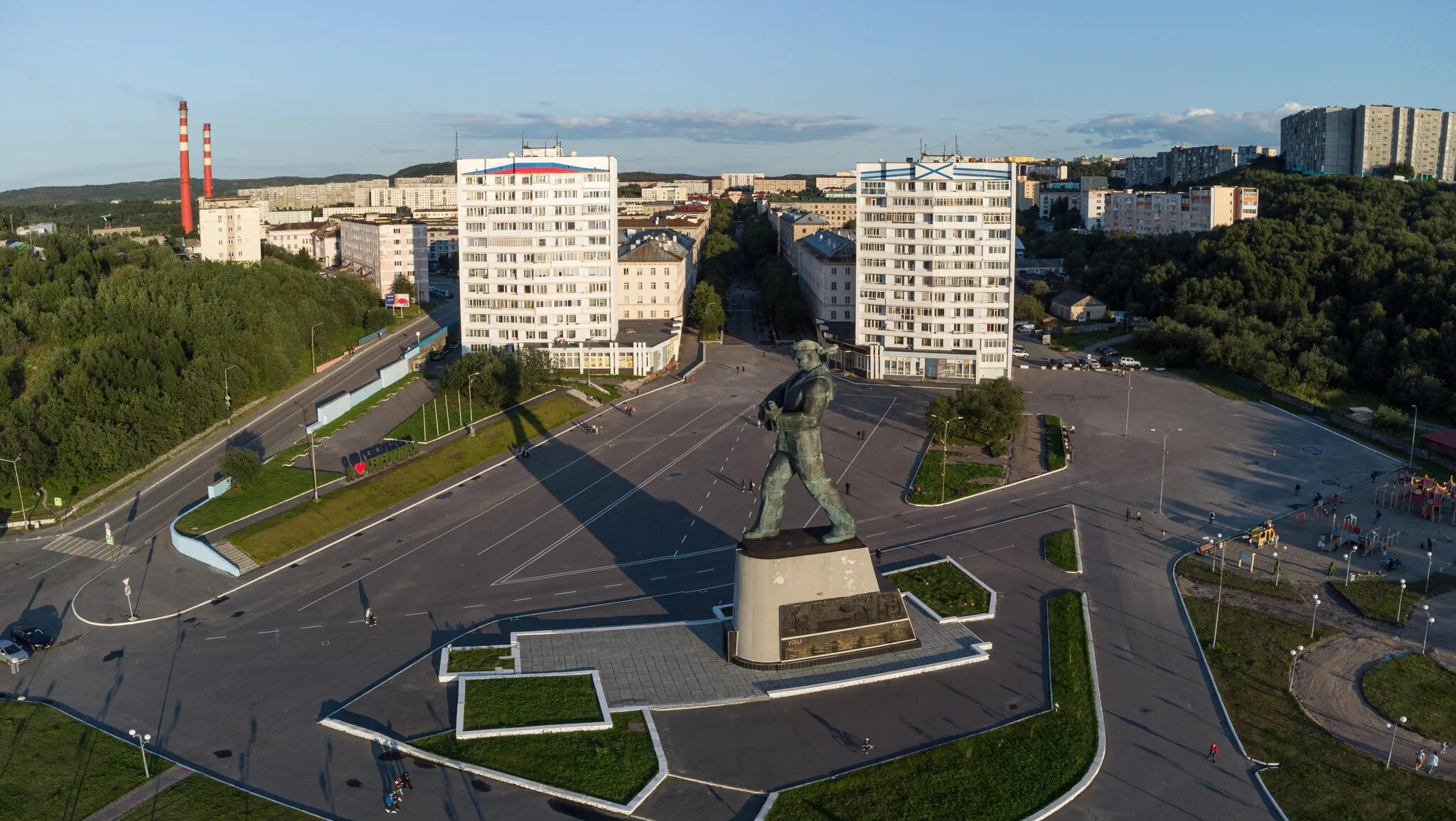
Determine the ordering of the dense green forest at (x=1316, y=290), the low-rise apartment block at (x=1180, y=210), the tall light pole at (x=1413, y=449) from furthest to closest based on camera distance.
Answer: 1. the low-rise apartment block at (x=1180, y=210)
2. the dense green forest at (x=1316, y=290)
3. the tall light pole at (x=1413, y=449)

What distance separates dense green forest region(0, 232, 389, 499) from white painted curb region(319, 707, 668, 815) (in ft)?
105

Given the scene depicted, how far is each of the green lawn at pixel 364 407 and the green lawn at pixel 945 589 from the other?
34.6 meters

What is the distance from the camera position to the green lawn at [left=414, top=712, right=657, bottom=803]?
25.1 metres

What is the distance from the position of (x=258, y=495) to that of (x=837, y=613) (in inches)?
1153

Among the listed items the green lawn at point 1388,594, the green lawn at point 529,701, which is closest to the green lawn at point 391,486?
the green lawn at point 529,701

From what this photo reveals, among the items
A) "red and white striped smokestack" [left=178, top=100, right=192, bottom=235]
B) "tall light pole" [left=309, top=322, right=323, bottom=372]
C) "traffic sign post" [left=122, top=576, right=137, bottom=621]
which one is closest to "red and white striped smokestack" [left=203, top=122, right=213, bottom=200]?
"red and white striped smokestack" [left=178, top=100, right=192, bottom=235]

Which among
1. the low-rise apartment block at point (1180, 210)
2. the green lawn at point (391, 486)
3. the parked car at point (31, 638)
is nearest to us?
the parked car at point (31, 638)

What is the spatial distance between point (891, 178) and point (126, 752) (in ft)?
205

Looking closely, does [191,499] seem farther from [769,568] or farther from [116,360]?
[769,568]

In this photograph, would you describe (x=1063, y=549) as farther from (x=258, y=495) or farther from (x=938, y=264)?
(x=938, y=264)

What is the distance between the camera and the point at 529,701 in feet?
95.3

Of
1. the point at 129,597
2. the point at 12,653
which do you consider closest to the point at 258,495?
the point at 129,597

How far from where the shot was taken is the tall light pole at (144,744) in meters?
25.8

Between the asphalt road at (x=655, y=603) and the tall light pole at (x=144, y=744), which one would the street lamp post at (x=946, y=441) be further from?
the tall light pole at (x=144, y=744)
